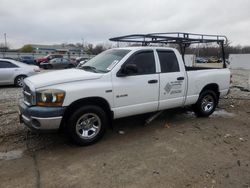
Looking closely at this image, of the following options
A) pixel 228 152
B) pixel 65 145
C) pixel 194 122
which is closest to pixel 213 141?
pixel 228 152

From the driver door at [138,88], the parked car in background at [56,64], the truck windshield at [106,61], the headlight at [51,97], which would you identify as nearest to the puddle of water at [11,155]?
the headlight at [51,97]

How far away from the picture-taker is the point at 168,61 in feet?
20.2

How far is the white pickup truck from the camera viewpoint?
4.50 m

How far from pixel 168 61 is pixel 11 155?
3843 mm

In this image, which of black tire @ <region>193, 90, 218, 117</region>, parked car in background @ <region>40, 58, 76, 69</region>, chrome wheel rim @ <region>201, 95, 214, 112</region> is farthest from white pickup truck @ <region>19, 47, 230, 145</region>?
parked car in background @ <region>40, 58, 76, 69</region>

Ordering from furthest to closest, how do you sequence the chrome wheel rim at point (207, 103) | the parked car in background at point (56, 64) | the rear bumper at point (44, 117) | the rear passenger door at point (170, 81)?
the parked car in background at point (56, 64) < the chrome wheel rim at point (207, 103) < the rear passenger door at point (170, 81) < the rear bumper at point (44, 117)

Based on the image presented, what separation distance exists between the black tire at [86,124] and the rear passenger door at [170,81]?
5.16ft

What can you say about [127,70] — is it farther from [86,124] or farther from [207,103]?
[207,103]

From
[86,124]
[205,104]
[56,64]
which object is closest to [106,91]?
[86,124]

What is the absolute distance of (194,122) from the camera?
670cm

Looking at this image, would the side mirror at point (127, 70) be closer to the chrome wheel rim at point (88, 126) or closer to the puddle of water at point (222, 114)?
the chrome wheel rim at point (88, 126)

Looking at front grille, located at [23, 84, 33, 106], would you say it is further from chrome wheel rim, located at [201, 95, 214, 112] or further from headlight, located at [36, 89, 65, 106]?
chrome wheel rim, located at [201, 95, 214, 112]

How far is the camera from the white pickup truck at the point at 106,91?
14.8 ft

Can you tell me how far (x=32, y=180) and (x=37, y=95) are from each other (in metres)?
1.44
